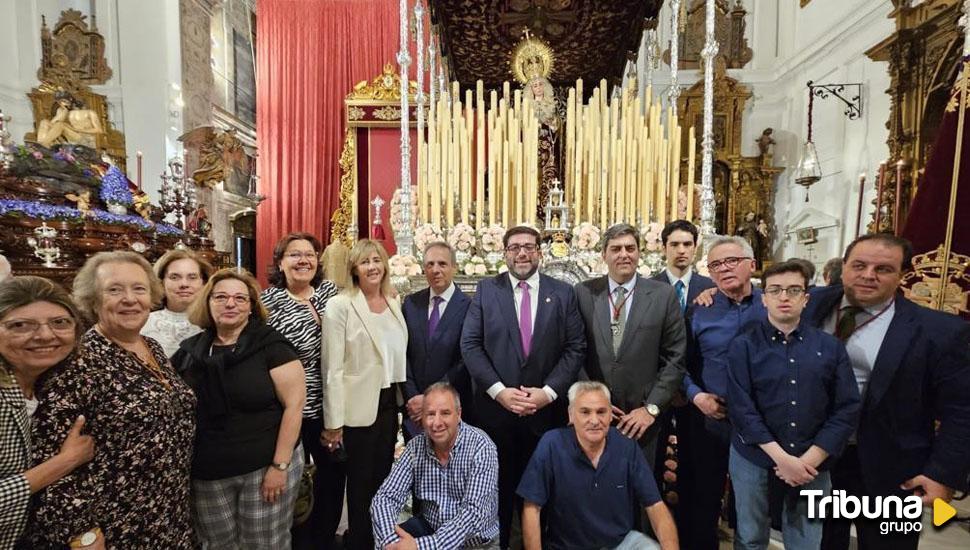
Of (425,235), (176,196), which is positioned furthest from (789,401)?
(176,196)

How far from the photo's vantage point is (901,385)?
182 cm

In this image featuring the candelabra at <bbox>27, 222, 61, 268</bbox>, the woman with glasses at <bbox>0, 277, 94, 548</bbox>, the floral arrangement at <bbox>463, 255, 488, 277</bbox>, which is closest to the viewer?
the woman with glasses at <bbox>0, 277, 94, 548</bbox>

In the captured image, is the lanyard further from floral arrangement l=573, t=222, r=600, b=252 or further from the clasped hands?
floral arrangement l=573, t=222, r=600, b=252

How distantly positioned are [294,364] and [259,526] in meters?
0.66

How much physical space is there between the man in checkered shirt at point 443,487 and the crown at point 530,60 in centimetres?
537

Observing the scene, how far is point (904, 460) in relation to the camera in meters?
1.84

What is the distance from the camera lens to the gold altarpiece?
930 cm

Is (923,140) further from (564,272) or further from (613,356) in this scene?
(613,356)

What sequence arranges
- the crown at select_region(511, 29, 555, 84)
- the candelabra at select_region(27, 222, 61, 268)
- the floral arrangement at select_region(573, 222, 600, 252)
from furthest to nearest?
the crown at select_region(511, 29, 555, 84) → the candelabra at select_region(27, 222, 61, 268) → the floral arrangement at select_region(573, 222, 600, 252)

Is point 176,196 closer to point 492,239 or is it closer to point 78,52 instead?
point 78,52

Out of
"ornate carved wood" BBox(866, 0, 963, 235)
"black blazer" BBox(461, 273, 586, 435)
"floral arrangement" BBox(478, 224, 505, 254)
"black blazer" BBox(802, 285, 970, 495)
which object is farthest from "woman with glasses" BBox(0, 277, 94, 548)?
"ornate carved wood" BBox(866, 0, 963, 235)

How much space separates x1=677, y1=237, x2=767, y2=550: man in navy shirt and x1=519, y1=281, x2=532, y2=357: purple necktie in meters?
0.83

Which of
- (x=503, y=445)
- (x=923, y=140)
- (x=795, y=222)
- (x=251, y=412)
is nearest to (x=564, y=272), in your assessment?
(x=503, y=445)

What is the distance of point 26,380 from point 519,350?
183 cm
